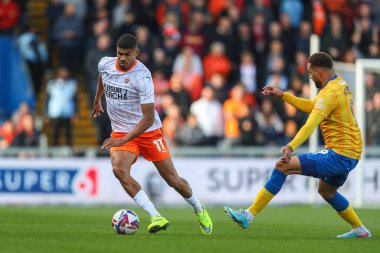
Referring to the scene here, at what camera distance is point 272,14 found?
26672 mm

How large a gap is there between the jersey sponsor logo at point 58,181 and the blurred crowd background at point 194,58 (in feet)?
4.09

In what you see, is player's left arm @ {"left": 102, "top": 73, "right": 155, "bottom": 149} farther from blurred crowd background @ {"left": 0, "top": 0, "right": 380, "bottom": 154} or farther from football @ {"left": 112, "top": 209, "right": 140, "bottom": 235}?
blurred crowd background @ {"left": 0, "top": 0, "right": 380, "bottom": 154}

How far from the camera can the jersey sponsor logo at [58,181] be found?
23.2 meters

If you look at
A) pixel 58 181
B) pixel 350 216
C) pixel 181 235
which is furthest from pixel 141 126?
pixel 58 181

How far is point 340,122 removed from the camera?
42.5 feet

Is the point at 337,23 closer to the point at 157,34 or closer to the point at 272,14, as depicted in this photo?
the point at 272,14

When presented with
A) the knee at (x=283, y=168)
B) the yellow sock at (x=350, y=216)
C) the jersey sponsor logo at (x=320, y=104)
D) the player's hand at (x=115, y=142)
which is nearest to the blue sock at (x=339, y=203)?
the yellow sock at (x=350, y=216)

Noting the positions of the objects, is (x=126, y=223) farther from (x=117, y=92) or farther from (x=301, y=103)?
(x=301, y=103)

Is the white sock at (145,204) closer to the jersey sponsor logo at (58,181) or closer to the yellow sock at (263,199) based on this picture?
the yellow sock at (263,199)

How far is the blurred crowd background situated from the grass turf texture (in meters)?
4.88

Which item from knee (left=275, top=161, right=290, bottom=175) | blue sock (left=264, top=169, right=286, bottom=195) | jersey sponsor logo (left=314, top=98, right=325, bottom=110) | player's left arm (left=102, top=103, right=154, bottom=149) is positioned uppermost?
jersey sponsor logo (left=314, top=98, right=325, bottom=110)

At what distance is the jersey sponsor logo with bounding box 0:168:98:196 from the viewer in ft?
76.3

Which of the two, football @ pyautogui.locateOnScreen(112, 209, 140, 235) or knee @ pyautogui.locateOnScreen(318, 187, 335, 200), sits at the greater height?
knee @ pyautogui.locateOnScreen(318, 187, 335, 200)

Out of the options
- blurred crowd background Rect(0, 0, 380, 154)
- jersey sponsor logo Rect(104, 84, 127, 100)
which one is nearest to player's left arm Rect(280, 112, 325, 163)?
→ jersey sponsor logo Rect(104, 84, 127, 100)
